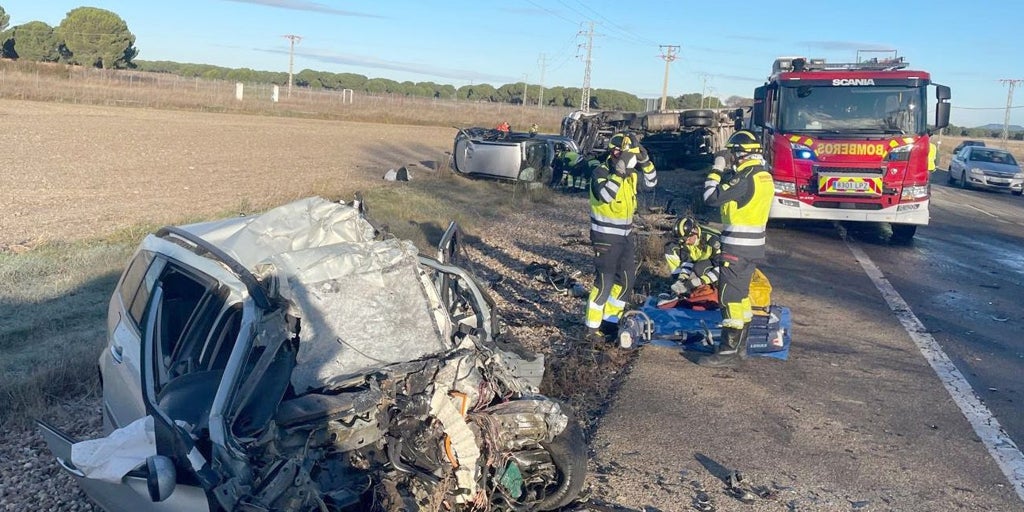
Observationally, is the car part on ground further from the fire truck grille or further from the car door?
the car door

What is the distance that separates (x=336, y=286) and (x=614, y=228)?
3.88 m

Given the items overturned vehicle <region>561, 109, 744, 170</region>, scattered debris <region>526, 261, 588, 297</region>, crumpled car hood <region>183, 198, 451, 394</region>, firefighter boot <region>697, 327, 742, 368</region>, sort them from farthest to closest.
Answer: overturned vehicle <region>561, 109, 744, 170</region> < scattered debris <region>526, 261, 588, 297</region> < firefighter boot <region>697, 327, 742, 368</region> < crumpled car hood <region>183, 198, 451, 394</region>

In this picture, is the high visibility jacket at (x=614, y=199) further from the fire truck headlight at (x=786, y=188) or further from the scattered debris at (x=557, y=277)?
the fire truck headlight at (x=786, y=188)

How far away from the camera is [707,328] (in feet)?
24.3

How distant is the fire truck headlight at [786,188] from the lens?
13.4 metres

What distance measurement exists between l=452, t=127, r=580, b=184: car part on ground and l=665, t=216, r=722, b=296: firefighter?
10296 millimetres

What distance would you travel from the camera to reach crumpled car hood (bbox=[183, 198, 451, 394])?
3928mm

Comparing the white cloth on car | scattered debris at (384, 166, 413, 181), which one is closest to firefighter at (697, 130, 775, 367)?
the white cloth on car

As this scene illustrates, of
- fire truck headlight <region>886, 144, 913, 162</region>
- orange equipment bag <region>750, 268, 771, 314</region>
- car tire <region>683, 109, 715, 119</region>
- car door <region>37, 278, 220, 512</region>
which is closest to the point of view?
car door <region>37, 278, 220, 512</region>

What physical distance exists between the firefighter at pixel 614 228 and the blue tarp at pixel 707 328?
1.32ft

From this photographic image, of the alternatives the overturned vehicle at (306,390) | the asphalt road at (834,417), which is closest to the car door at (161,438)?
the overturned vehicle at (306,390)

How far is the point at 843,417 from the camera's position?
586cm

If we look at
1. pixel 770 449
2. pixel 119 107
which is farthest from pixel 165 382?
pixel 119 107

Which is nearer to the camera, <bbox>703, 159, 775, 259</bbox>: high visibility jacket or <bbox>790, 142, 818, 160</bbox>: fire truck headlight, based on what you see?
<bbox>703, 159, 775, 259</bbox>: high visibility jacket
